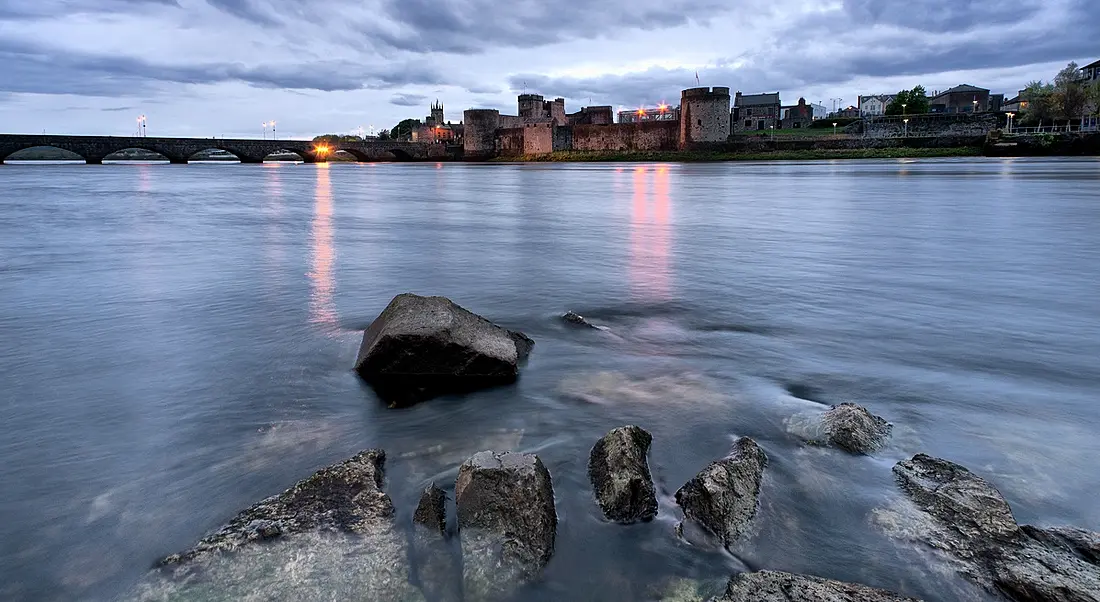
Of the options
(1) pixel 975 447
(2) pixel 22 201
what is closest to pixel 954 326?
(1) pixel 975 447

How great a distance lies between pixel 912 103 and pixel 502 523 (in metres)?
86.0

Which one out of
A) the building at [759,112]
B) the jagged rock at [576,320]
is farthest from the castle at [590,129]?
the jagged rock at [576,320]

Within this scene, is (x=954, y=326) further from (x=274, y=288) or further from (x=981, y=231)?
(x=981, y=231)

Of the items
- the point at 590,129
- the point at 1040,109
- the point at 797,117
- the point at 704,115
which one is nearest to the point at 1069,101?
the point at 1040,109

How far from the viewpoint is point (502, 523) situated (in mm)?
2506

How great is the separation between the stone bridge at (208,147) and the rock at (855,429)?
67.3 meters

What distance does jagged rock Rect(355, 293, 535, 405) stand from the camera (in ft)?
13.4

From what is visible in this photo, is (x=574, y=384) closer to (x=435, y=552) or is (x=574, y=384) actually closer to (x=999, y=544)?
(x=435, y=552)

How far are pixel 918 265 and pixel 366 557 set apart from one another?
29.0 feet

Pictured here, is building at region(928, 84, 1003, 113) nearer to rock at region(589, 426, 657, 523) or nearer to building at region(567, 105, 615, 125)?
building at region(567, 105, 615, 125)

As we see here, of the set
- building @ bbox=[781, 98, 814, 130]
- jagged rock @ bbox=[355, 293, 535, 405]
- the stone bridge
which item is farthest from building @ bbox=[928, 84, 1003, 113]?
jagged rock @ bbox=[355, 293, 535, 405]

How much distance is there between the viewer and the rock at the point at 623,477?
277 cm

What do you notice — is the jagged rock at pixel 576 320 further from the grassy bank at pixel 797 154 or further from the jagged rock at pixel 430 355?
the grassy bank at pixel 797 154

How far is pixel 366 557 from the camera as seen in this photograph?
96.8 inches
